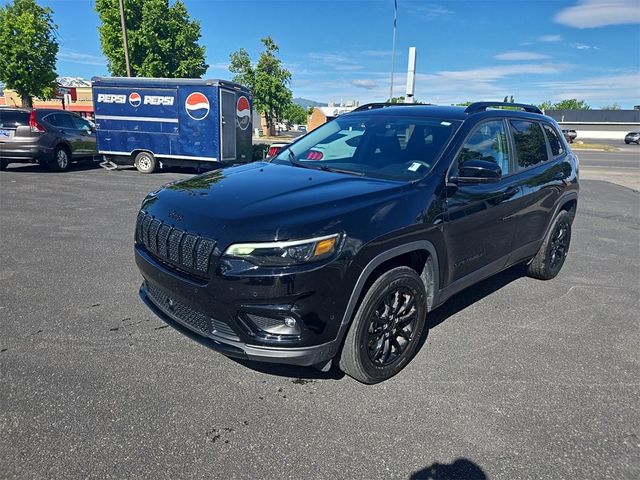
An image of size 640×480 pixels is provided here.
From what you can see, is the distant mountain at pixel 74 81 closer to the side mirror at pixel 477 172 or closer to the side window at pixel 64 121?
the side window at pixel 64 121

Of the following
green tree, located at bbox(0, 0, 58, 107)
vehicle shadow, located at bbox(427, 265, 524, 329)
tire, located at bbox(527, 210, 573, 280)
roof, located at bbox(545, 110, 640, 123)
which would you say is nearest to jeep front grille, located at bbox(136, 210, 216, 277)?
vehicle shadow, located at bbox(427, 265, 524, 329)

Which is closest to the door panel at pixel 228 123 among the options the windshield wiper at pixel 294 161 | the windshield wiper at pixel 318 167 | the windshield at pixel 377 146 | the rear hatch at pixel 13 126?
the rear hatch at pixel 13 126

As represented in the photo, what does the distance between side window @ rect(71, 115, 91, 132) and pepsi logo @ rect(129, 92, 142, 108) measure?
6.01 ft

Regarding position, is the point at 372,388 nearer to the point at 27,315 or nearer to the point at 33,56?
the point at 27,315

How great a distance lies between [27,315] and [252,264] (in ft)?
8.31

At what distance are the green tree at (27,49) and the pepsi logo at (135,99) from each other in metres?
20.6

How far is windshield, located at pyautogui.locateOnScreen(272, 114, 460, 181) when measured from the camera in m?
3.28

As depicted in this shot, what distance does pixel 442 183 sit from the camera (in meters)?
3.11

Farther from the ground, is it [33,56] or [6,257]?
[33,56]

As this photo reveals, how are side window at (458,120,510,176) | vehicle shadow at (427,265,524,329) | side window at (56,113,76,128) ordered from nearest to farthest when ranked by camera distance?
side window at (458,120,510,176) → vehicle shadow at (427,265,524,329) → side window at (56,113,76,128)

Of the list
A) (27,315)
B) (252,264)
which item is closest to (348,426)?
(252,264)

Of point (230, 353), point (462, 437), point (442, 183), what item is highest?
point (442, 183)

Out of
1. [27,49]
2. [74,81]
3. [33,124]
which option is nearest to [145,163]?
[33,124]

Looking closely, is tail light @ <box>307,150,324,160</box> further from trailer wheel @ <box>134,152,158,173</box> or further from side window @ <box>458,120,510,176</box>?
trailer wheel @ <box>134,152,158,173</box>
